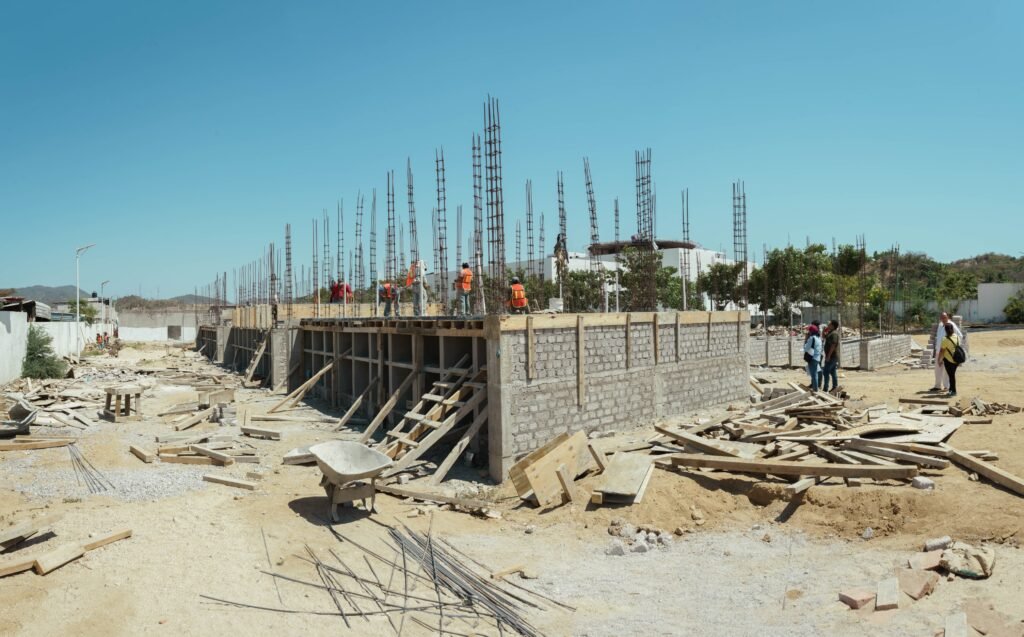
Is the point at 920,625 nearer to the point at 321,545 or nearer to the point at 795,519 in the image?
the point at 795,519

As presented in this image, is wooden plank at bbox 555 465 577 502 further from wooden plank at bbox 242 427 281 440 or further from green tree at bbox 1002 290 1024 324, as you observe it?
green tree at bbox 1002 290 1024 324

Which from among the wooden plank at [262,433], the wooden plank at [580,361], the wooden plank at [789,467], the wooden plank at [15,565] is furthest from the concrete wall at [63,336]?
the wooden plank at [789,467]

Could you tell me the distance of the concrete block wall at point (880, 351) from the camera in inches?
918

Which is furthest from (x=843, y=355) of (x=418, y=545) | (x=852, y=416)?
(x=418, y=545)

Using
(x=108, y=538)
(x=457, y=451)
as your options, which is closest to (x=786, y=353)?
(x=457, y=451)

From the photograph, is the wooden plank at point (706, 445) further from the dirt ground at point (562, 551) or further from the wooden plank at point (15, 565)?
the wooden plank at point (15, 565)

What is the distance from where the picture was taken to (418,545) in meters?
7.83

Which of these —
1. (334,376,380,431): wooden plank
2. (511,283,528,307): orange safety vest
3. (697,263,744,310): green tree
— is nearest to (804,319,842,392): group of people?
(511,283,528,307): orange safety vest

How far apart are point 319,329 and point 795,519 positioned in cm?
1690

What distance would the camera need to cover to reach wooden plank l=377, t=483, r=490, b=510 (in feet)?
30.5

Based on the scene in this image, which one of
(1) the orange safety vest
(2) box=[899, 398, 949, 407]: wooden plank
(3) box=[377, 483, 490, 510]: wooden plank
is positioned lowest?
(3) box=[377, 483, 490, 510]: wooden plank

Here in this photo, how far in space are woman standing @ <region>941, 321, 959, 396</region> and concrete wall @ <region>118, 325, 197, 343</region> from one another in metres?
62.0

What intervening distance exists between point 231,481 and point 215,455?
6.44 ft

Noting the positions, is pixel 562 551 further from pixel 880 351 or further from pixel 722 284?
pixel 722 284
